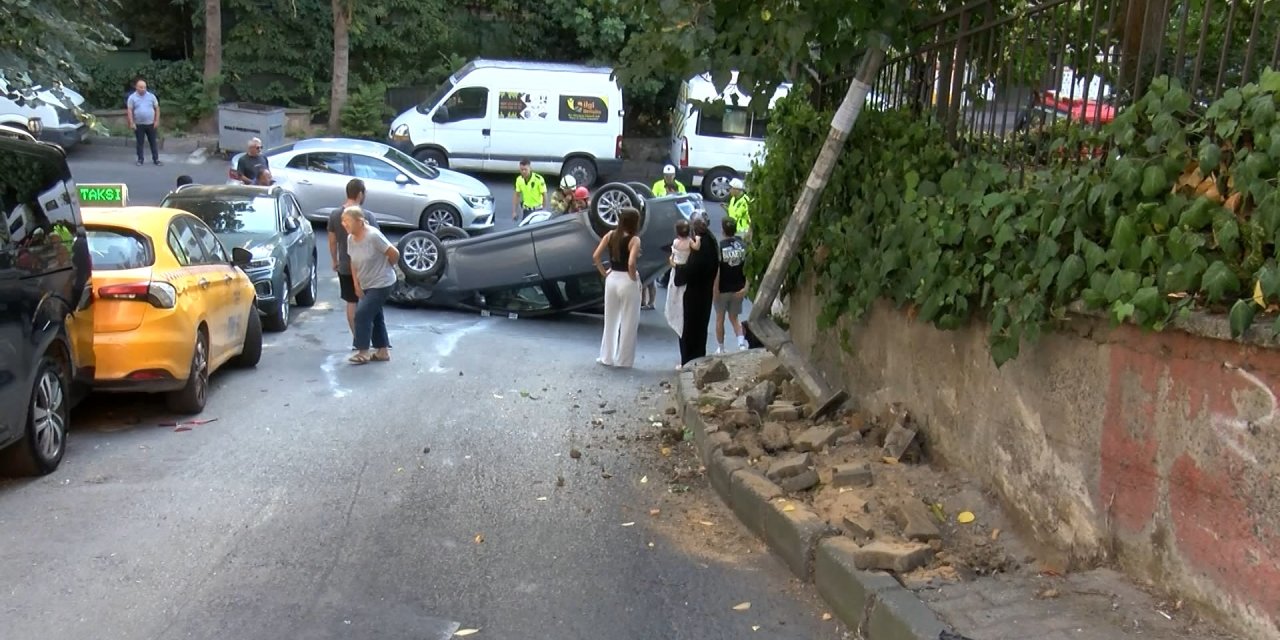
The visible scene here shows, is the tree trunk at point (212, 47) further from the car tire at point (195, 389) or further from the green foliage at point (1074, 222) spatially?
the green foliage at point (1074, 222)

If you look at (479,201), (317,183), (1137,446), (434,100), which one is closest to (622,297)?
(1137,446)

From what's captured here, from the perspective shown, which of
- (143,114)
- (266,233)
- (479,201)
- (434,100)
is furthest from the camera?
(434,100)

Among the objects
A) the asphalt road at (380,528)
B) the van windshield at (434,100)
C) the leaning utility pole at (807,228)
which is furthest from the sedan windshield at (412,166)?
the leaning utility pole at (807,228)

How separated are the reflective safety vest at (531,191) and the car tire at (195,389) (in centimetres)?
1277

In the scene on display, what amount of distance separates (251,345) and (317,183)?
35.8 feet

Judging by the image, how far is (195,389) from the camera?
8.73m

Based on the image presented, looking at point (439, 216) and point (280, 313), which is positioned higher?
point (439, 216)

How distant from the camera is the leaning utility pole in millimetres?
6875

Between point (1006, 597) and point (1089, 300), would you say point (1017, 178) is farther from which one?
point (1006, 597)

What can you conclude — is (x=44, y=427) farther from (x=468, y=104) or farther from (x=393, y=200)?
(x=468, y=104)

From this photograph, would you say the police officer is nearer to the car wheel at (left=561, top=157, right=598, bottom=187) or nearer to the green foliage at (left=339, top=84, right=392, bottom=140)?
the car wheel at (left=561, top=157, right=598, bottom=187)

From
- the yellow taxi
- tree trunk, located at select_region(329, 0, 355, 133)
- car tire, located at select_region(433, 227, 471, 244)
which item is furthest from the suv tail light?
tree trunk, located at select_region(329, 0, 355, 133)

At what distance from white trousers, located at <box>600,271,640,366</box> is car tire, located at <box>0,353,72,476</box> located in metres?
5.68

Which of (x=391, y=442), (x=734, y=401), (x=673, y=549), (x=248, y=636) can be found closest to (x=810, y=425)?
(x=734, y=401)
